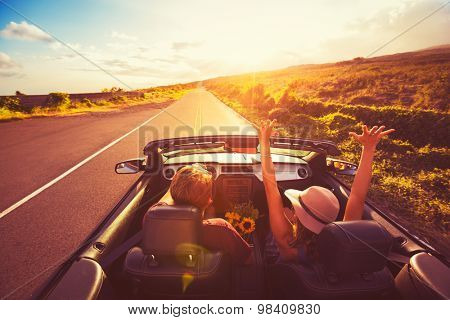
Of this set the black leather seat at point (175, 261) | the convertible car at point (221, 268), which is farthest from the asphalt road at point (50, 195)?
the black leather seat at point (175, 261)

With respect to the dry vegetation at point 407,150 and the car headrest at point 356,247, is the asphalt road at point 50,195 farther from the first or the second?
the dry vegetation at point 407,150

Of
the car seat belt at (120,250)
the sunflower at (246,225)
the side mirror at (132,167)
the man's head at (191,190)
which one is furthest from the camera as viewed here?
the side mirror at (132,167)

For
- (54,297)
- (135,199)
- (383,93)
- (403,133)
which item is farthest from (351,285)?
(383,93)

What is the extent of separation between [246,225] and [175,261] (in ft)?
4.76

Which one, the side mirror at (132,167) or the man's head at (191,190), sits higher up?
the man's head at (191,190)

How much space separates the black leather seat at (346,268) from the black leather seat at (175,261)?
521 millimetres

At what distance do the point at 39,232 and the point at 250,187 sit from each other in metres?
3.96

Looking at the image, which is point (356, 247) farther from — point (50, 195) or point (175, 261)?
point (50, 195)

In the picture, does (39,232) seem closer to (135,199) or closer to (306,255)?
(135,199)

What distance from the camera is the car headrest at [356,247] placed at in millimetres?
1589

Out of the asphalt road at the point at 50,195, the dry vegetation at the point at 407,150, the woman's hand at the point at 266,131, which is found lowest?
the asphalt road at the point at 50,195

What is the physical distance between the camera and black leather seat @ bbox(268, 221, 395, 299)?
1599mm

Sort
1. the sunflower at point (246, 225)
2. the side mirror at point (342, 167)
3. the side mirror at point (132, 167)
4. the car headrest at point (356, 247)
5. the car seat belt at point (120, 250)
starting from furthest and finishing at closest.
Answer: the side mirror at point (342, 167)
the side mirror at point (132, 167)
the sunflower at point (246, 225)
the car seat belt at point (120, 250)
the car headrest at point (356, 247)

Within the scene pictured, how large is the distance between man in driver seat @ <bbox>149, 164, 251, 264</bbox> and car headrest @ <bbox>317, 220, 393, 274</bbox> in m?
0.71
